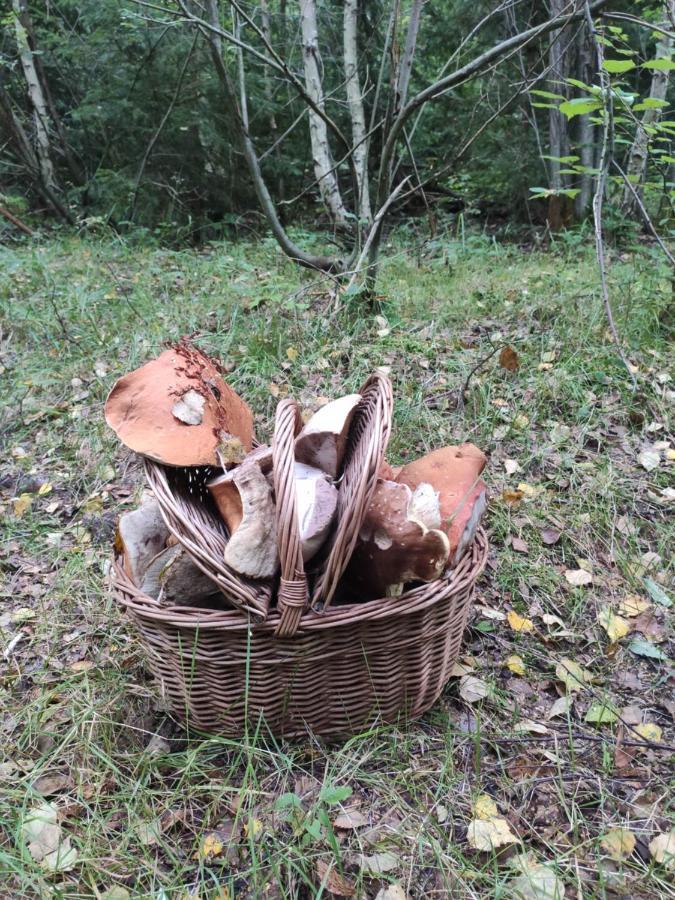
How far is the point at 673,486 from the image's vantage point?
2402mm

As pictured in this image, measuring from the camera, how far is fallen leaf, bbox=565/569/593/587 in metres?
2.01

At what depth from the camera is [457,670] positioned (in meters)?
1.72

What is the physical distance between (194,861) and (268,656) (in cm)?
47

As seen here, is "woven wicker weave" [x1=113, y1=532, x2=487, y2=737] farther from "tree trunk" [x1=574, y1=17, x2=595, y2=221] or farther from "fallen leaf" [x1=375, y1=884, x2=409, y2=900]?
"tree trunk" [x1=574, y1=17, x2=595, y2=221]

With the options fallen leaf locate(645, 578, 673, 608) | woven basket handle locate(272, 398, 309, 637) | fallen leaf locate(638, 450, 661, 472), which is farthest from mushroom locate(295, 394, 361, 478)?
fallen leaf locate(638, 450, 661, 472)

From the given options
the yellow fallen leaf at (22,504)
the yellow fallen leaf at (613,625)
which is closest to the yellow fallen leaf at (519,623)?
the yellow fallen leaf at (613,625)

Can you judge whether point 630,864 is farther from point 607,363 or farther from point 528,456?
point 607,363

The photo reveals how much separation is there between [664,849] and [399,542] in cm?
86

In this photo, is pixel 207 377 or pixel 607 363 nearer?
pixel 207 377

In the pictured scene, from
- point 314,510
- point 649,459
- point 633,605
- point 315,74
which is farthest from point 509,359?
point 315,74

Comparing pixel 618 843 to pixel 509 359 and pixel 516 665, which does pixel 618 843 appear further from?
pixel 509 359

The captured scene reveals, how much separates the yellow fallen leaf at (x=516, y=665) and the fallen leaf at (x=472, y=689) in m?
0.11

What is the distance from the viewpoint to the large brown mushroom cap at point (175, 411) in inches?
60.9

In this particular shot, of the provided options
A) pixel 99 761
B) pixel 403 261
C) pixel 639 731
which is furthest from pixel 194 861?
pixel 403 261
